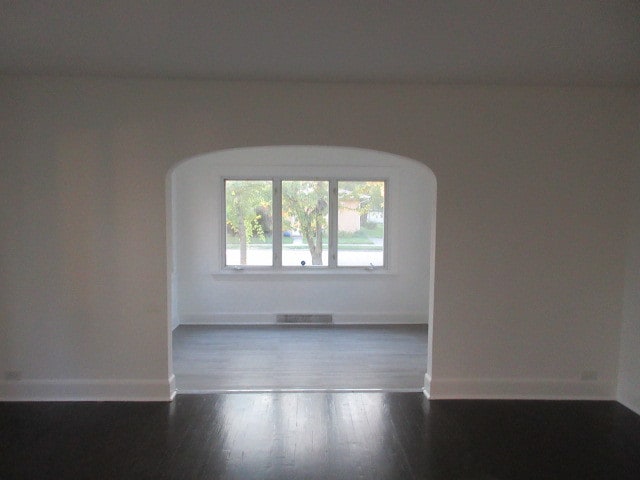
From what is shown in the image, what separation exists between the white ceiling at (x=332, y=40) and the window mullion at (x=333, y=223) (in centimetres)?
314

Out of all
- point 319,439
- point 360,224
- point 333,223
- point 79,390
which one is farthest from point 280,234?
point 319,439

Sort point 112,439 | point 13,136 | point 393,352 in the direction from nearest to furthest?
1. point 112,439
2. point 13,136
3. point 393,352

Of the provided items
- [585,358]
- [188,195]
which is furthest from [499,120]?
[188,195]

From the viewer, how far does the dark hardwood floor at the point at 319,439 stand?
2.70 metres

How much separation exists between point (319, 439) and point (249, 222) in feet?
13.1

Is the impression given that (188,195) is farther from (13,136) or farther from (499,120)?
(499,120)

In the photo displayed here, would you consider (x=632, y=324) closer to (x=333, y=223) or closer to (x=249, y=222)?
(x=333, y=223)

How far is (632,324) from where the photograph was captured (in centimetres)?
358

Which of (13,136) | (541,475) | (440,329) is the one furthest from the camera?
(440,329)

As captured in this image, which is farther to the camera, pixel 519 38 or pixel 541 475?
pixel 541 475

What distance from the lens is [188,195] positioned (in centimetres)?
638

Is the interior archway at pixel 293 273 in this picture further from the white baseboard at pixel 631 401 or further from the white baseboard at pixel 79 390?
the white baseboard at pixel 631 401

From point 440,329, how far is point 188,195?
170 inches

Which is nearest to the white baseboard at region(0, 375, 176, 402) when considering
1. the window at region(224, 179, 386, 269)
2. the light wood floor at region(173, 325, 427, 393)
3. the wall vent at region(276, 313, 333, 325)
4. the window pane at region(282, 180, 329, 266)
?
the light wood floor at region(173, 325, 427, 393)
